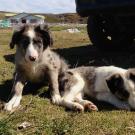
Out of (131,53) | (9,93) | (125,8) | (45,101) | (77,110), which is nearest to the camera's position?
(77,110)

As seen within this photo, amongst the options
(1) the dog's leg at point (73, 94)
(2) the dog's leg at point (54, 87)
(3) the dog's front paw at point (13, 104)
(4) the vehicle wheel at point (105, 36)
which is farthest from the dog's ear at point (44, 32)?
(4) the vehicle wheel at point (105, 36)

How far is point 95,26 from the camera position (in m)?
12.6

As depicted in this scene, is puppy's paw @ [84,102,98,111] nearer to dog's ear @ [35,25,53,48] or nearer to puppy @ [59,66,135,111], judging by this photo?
puppy @ [59,66,135,111]

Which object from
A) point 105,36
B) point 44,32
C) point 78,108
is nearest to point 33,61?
point 44,32

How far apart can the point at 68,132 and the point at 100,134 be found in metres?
0.41

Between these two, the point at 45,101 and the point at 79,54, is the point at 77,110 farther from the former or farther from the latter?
the point at 79,54

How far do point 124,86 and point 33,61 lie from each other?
1466mm

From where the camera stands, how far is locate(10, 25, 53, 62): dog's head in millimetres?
7656

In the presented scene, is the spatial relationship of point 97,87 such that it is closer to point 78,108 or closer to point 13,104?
point 78,108

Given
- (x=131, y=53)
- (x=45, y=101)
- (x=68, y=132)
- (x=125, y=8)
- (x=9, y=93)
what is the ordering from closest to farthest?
(x=68, y=132) < (x=45, y=101) < (x=9, y=93) < (x=125, y=8) < (x=131, y=53)

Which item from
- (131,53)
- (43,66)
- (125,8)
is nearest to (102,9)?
(125,8)

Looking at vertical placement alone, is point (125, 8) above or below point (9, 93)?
above

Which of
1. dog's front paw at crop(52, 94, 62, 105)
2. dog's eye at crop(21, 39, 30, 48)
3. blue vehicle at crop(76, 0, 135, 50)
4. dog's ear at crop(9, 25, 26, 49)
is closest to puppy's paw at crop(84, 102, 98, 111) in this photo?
dog's front paw at crop(52, 94, 62, 105)

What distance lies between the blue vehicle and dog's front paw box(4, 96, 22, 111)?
12.0ft
